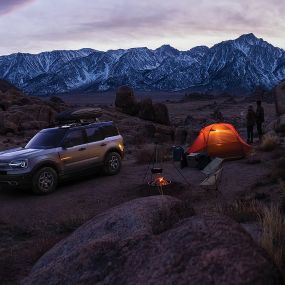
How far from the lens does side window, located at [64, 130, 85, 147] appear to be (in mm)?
14600

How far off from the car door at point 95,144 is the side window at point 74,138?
28cm

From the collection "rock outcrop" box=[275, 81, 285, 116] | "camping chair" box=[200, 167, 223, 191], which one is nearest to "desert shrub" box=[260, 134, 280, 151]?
"camping chair" box=[200, 167, 223, 191]

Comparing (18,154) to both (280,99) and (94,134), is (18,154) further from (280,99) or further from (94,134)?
(280,99)

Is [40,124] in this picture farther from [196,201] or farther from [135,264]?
[135,264]

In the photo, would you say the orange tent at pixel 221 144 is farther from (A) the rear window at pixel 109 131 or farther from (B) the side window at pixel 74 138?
(B) the side window at pixel 74 138

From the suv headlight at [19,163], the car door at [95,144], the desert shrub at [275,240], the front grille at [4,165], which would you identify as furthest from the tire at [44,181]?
the desert shrub at [275,240]

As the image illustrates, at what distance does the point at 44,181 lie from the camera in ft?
45.0

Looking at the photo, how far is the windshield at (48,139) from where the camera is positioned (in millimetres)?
14357

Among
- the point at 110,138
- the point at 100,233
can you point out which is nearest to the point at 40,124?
the point at 110,138

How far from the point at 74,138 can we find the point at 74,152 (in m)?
0.51

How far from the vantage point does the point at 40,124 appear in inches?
1417

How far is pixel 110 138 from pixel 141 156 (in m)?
4.37

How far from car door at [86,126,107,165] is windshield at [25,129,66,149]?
98 cm

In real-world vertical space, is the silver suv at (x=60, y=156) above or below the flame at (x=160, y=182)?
above
